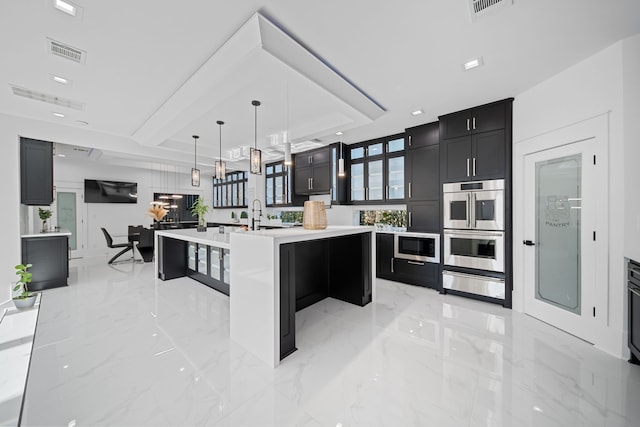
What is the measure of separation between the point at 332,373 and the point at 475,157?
340 centimetres

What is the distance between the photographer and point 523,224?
10.4ft

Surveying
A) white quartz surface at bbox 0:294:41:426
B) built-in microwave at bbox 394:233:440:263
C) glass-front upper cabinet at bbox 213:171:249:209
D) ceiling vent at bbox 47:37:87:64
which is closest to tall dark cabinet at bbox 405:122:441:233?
built-in microwave at bbox 394:233:440:263

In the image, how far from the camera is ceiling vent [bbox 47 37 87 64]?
2230 mm

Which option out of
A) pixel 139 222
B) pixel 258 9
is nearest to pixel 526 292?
pixel 258 9

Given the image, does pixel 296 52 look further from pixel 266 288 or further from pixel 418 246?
pixel 418 246

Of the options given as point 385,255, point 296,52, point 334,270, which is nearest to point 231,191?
point 385,255

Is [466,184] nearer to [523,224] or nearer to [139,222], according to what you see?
[523,224]

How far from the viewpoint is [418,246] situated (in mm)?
4109

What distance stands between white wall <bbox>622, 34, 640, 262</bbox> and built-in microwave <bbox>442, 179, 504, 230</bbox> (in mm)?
1184

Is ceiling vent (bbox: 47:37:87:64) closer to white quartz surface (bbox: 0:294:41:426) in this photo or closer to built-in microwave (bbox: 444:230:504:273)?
white quartz surface (bbox: 0:294:41:426)

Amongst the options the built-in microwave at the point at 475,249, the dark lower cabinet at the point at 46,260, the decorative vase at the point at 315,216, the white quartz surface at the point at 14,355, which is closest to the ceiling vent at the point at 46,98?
the dark lower cabinet at the point at 46,260

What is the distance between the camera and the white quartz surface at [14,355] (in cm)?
155

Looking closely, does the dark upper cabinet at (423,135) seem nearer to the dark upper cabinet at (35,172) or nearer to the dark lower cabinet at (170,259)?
the dark lower cabinet at (170,259)

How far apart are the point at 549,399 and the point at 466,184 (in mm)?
2671
